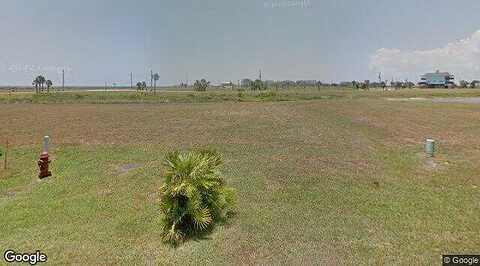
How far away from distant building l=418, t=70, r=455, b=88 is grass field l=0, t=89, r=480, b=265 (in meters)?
142

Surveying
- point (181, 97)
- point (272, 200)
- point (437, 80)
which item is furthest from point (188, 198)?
point (437, 80)

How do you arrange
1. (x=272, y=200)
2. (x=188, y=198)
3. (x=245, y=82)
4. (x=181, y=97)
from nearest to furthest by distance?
1. (x=188, y=198)
2. (x=272, y=200)
3. (x=181, y=97)
4. (x=245, y=82)

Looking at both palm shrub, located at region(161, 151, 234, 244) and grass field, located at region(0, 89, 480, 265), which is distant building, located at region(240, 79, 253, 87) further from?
palm shrub, located at region(161, 151, 234, 244)

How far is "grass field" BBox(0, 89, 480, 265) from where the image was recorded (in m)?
5.99

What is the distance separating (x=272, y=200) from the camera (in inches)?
318

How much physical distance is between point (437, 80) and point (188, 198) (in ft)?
531

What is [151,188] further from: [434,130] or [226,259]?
[434,130]

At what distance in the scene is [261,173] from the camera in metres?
10.1

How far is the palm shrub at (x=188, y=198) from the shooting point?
6254 millimetres

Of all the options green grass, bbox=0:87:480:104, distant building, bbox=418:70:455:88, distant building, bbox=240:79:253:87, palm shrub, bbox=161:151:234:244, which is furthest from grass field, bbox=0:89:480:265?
distant building, bbox=418:70:455:88

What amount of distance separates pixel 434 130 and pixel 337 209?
44.6 ft

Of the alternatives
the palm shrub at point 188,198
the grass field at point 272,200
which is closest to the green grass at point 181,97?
the grass field at point 272,200

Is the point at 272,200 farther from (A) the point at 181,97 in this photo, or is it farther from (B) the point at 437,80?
(B) the point at 437,80

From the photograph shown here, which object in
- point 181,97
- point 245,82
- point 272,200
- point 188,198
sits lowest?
point 272,200
